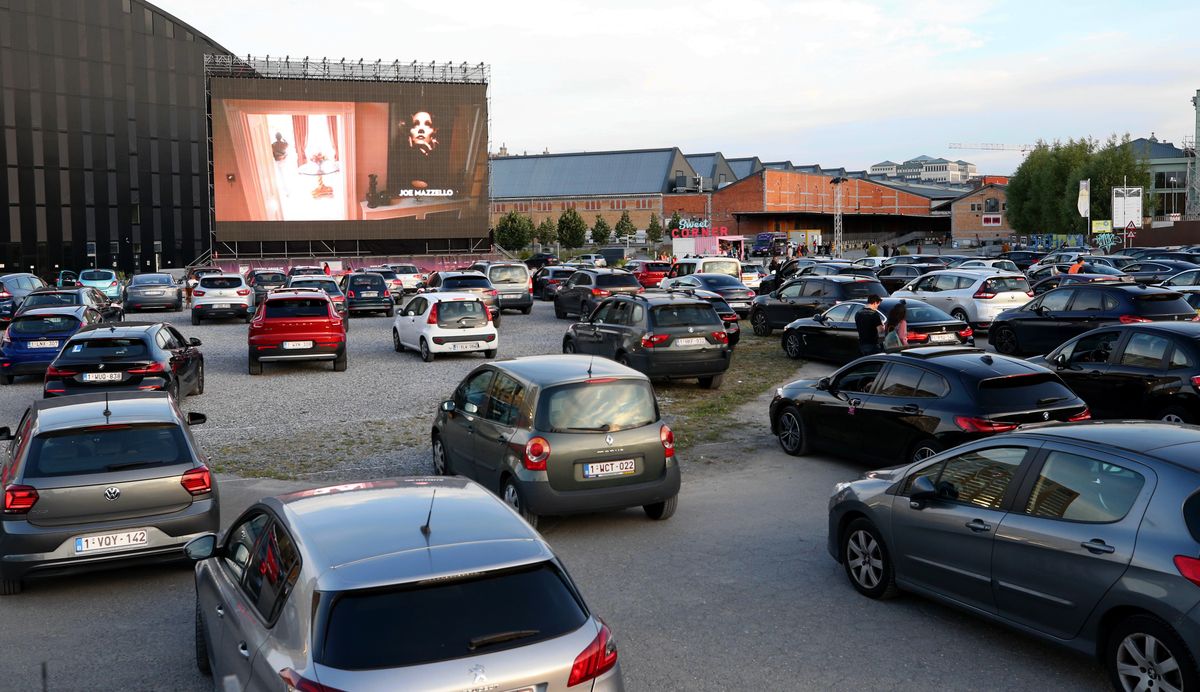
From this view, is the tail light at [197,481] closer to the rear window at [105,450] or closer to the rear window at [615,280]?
the rear window at [105,450]

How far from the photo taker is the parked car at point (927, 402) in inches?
394

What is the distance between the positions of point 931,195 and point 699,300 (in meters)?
121

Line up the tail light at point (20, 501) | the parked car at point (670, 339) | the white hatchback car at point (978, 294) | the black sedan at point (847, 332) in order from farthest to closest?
the white hatchback car at point (978, 294) → the black sedan at point (847, 332) → the parked car at point (670, 339) → the tail light at point (20, 501)

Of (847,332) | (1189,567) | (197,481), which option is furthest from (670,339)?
(1189,567)

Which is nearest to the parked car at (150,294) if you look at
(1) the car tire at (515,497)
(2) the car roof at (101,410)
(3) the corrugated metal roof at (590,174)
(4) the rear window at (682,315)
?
(4) the rear window at (682,315)

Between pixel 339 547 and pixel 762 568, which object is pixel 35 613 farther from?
pixel 762 568

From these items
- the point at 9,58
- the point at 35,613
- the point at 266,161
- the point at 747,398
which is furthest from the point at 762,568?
the point at 9,58

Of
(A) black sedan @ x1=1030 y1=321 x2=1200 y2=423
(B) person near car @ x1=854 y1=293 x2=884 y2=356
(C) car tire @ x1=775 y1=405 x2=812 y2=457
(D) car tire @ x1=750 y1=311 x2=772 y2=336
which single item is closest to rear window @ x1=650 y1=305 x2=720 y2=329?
(B) person near car @ x1=854 y1=293 x2=884 y2=356

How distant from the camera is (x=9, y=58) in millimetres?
66500

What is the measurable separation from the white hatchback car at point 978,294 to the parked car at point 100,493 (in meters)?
19.0

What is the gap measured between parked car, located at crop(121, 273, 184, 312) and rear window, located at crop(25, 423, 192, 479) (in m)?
31.8

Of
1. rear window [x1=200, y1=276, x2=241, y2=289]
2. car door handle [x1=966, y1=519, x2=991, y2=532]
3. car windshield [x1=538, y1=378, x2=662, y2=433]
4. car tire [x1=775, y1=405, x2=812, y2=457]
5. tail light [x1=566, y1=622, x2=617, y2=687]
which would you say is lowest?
car tire [x1=775, y1=405, x2=812, y2=457]

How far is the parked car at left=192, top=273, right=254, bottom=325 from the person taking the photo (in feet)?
104

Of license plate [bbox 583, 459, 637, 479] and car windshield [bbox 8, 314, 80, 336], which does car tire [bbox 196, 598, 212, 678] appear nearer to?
license plate [bbox 583, 459, 637, 479]
